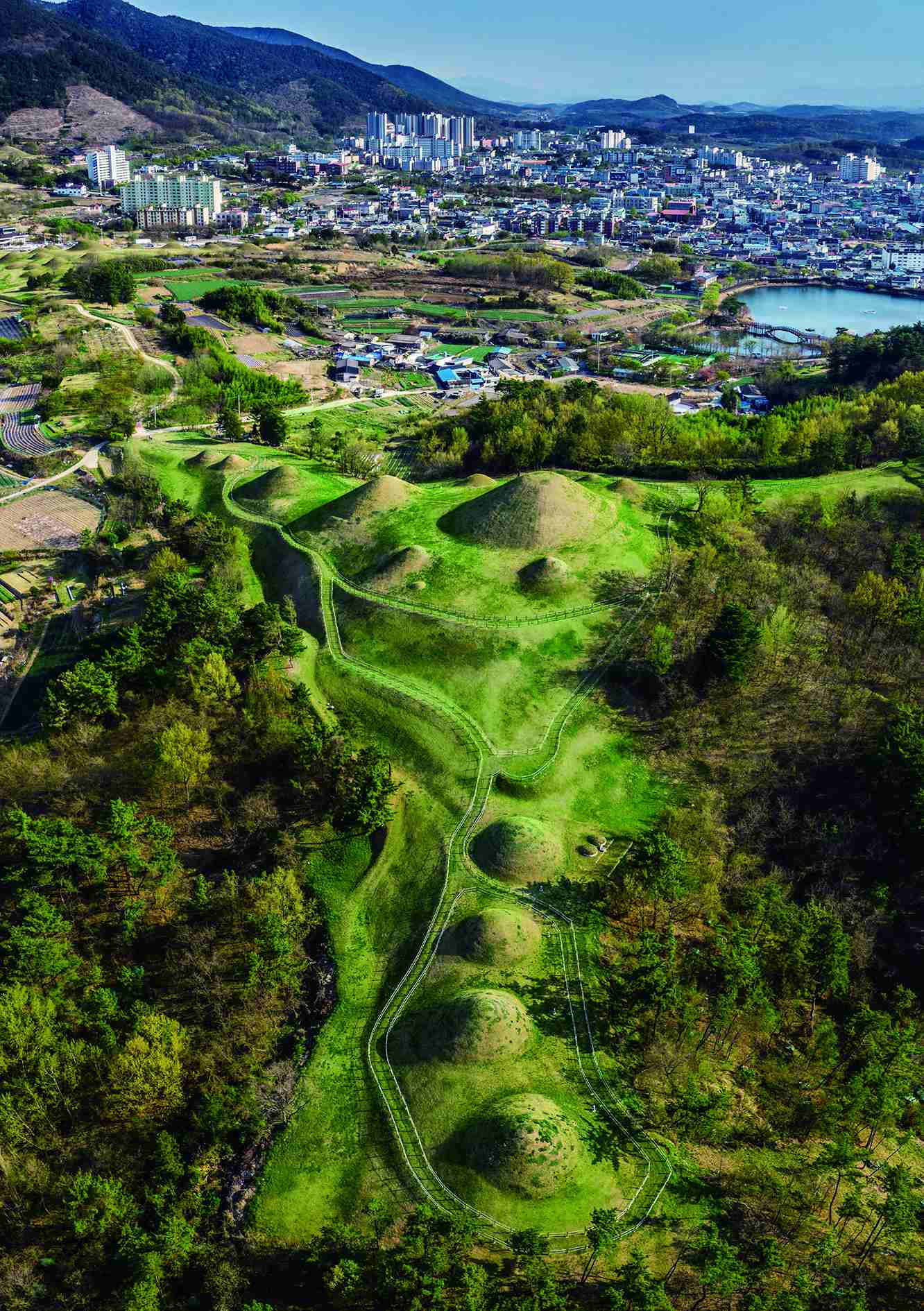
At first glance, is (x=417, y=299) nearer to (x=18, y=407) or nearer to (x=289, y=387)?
(x=289, y=387)

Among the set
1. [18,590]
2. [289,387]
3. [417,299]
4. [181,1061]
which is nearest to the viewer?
[181,1061]

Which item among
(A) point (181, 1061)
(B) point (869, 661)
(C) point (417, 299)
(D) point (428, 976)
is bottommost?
(A) point (181, 1061)

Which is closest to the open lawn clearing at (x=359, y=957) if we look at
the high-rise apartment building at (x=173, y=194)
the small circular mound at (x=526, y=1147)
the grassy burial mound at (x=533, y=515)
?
the small circular mound at (x=526, y=1147)

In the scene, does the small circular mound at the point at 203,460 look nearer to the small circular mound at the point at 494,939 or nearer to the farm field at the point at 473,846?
the farm field at the point at 473,846

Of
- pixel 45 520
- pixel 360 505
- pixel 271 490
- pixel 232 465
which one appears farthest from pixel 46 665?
pixel 232 465

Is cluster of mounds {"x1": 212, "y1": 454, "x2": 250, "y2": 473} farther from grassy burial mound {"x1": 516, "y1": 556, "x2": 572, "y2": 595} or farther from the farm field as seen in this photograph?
grassy burial mound {"x1": 516, "y1": 556, "x2": 572, "y2": 595}

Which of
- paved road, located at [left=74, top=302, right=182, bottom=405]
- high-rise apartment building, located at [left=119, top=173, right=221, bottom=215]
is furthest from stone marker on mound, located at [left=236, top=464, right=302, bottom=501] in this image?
high-rise apartment building, located at [left=119, top=173, right=221, bottom=215]

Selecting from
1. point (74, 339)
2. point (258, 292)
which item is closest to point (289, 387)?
point (74, 339)
